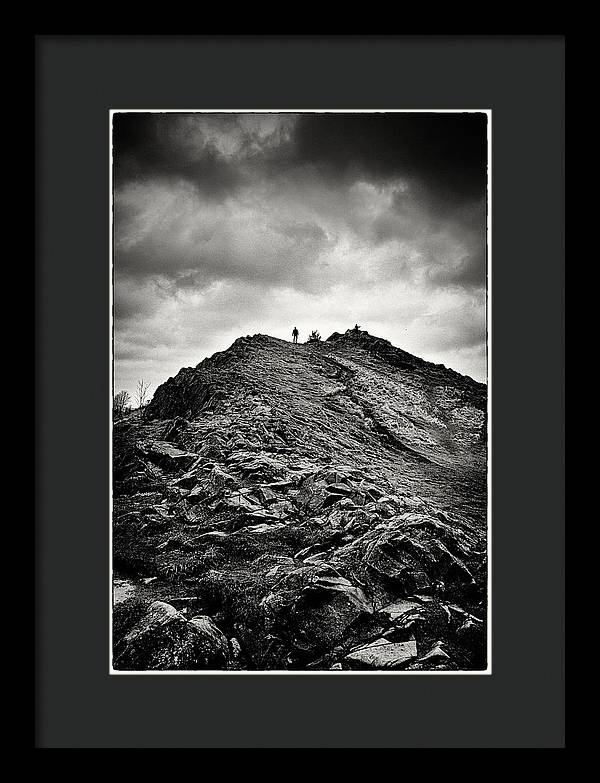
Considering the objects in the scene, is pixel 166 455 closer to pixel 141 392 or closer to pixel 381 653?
pixel 141 392

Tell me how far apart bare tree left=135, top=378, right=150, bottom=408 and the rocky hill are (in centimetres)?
5

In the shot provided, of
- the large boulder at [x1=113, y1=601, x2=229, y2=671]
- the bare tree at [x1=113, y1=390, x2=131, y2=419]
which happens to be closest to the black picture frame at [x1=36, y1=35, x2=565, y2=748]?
the bare tree at [x1=113, y1=390, x2=131, y2=419]

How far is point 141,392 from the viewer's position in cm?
243

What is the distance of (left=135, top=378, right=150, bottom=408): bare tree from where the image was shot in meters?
2.42

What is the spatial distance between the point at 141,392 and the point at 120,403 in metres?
0.11

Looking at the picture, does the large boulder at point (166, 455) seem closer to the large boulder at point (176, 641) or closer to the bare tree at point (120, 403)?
the bare tree at point (120, 403)

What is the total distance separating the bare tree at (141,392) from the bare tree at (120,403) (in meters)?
0.04

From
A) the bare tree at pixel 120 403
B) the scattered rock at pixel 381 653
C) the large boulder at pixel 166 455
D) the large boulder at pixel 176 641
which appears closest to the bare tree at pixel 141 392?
the bare tree at pixel 120 403

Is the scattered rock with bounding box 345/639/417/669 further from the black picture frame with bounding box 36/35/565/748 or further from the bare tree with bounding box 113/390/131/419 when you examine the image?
the bare tree with bounding box 113/390/131/419
